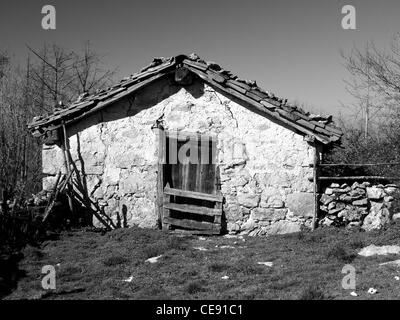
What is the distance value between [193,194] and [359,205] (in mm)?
3428

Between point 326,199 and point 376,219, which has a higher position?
point 326,199

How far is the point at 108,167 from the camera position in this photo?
9.04 meters

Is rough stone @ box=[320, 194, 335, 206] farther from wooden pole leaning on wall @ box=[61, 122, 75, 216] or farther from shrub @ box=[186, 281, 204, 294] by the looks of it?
wooden pole leaning on wall @ box=[61, 122, 75, 216]

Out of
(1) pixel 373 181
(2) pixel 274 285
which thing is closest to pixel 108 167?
(2) pixel 274 285

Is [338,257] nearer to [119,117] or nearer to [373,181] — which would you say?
[373,181]

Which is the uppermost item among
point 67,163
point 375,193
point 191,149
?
point 191,149

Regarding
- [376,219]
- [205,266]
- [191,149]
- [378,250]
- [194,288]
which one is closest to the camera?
[194,288]

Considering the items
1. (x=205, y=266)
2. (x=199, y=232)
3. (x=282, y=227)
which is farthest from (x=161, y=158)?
(x=205, y=266)

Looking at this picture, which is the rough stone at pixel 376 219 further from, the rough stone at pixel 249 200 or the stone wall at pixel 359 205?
the rough stone at pixel 249 200

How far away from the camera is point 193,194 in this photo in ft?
29.1

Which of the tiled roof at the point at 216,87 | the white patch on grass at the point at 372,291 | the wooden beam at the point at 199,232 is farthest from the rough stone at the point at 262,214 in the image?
the white patch on grass at the point at 372,291

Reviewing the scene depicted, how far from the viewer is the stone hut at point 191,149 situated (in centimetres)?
849

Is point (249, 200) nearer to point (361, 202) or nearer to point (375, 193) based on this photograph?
point (361, 202)

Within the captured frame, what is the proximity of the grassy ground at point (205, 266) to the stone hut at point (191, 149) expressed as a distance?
627mm
